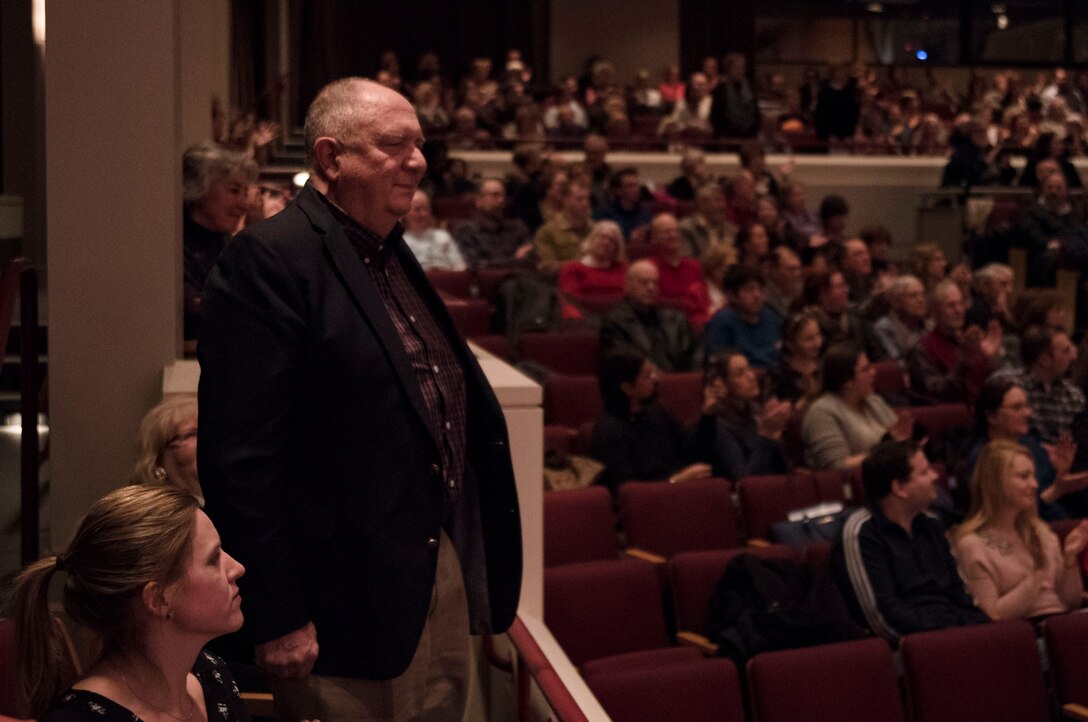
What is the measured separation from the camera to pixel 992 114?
12.8m

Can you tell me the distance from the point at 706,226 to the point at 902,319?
A: 5.44 ft

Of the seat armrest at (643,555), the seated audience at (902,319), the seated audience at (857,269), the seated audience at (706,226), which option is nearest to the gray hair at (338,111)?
the seat armrest at (643,555)

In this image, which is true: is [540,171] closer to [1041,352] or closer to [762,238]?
Answer: [762,238]

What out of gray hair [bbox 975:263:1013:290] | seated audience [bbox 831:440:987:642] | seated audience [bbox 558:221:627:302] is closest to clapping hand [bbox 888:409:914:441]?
seated audience [bbox 831:440:987:642]

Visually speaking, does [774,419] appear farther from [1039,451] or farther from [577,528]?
[577,528]

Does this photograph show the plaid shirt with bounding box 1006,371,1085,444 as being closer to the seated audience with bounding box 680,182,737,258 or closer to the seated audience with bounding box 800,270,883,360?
the seated audience with bounding box 800,270,883,360

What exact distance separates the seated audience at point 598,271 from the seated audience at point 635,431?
6.03 ft

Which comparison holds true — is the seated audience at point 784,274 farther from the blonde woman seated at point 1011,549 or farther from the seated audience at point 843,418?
the blonde woman seated at point 1011,549

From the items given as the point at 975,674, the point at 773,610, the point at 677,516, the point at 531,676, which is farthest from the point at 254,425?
the point at 677,516

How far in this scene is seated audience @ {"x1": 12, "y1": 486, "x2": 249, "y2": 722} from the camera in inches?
60.3

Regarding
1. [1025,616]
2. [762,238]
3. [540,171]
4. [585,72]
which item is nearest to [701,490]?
[1025,616]

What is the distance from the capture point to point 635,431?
4434 mm

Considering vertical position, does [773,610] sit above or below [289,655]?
below

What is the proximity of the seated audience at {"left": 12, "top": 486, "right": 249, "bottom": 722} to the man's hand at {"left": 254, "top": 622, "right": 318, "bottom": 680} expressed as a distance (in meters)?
0.10
